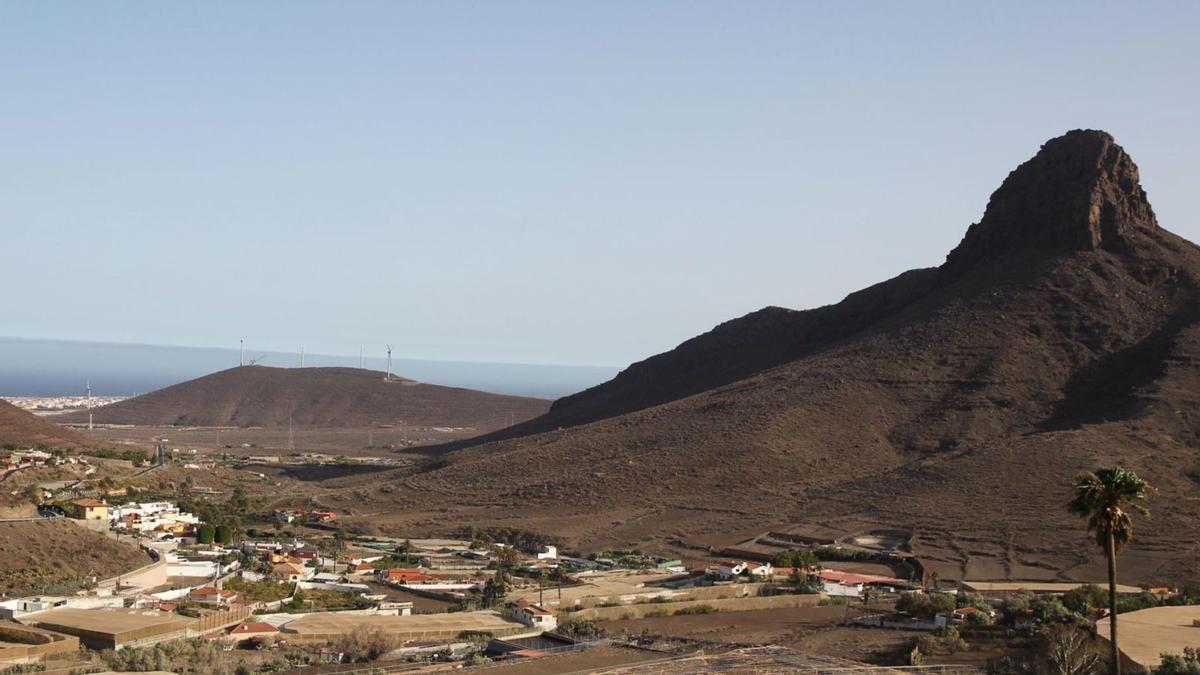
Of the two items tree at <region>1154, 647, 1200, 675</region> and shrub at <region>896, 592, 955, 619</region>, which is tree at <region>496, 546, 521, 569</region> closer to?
shrub at <region>896, 592, 955, 619</region>

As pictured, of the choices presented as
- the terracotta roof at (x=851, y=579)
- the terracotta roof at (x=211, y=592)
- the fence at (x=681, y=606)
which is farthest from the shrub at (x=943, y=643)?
the terracotta roof at (x=211, y=592)

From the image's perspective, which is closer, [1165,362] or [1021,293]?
[1165,362]

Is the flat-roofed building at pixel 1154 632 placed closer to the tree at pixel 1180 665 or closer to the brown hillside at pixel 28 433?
the tree at pixel 1180 665

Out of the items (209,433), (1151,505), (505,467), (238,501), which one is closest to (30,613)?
(238,501)

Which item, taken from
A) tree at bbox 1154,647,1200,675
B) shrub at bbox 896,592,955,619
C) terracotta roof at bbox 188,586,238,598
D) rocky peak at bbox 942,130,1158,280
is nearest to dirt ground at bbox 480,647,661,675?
shrub at bbox 896,592,955,619

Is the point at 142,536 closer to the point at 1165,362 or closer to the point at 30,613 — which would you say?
the point at 30,613

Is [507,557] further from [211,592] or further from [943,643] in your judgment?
[943,643]
